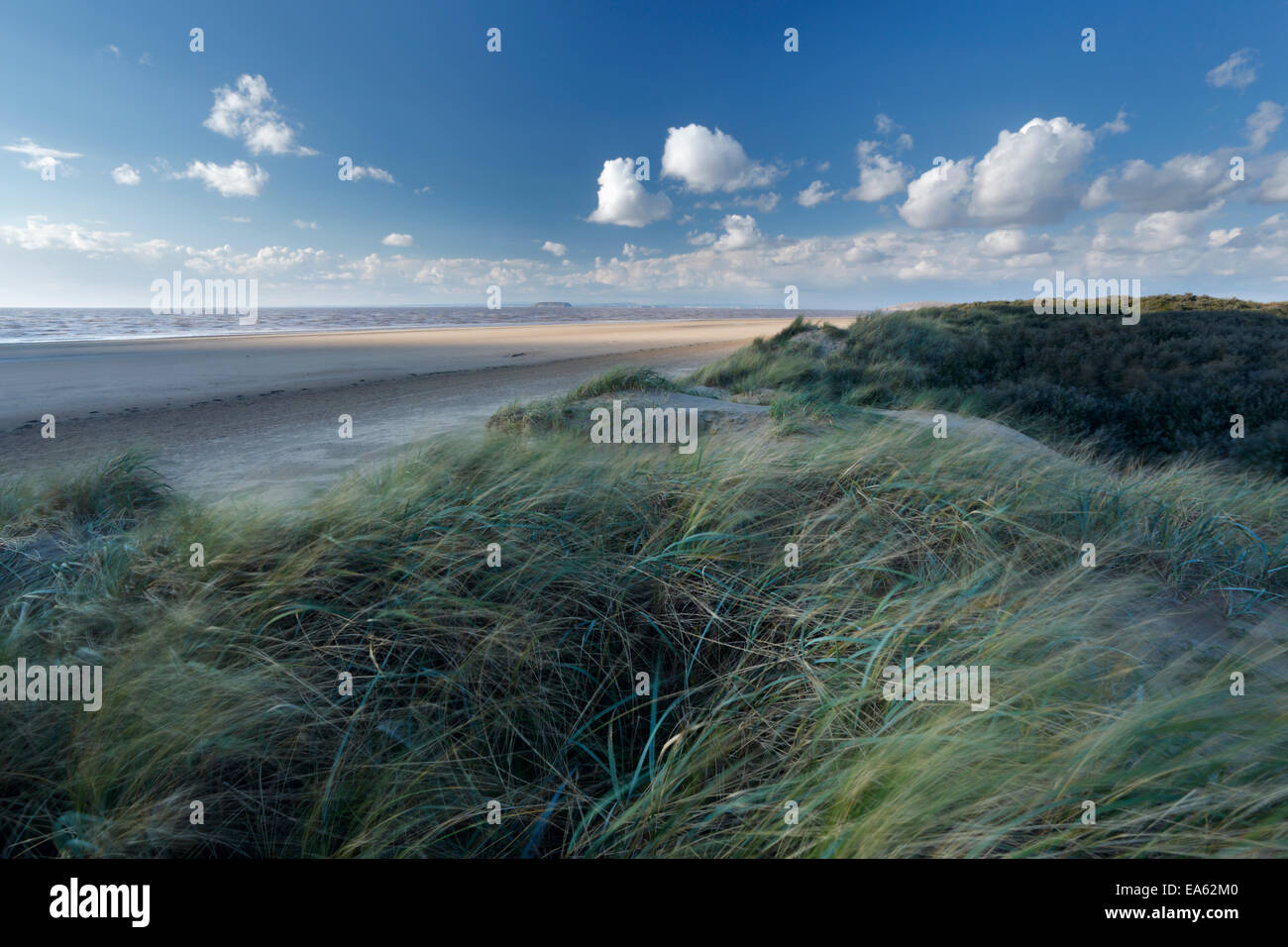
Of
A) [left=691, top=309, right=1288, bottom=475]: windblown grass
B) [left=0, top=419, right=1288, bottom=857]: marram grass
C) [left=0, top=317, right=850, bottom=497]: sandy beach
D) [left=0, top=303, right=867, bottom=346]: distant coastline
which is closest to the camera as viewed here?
[left=0, top=419, right=1288, bottom=857]: marram grass

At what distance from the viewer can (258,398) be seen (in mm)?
11734

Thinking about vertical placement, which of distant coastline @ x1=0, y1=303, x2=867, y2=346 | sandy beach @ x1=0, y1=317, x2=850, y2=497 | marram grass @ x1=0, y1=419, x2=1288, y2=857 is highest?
distant coastline @ x1=0, y1=303, x2=867, y2=346

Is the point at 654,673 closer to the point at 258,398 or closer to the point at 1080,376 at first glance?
the point at 1080,376

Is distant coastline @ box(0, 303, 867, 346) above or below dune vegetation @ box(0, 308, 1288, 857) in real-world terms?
above

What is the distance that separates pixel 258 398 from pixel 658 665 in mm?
12314

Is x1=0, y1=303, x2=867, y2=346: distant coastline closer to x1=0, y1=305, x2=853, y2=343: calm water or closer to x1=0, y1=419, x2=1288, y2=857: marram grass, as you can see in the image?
x1=0, y1=305, x2=853, y2=343: calm water

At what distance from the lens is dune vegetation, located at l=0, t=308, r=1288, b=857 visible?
1.70 m

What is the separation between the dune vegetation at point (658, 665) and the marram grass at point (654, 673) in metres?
0.01

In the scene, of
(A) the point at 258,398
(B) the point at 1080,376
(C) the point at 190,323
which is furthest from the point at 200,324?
(B) the point at 1080,376

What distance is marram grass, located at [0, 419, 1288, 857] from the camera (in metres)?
1.70

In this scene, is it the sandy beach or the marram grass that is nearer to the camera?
the marram grass

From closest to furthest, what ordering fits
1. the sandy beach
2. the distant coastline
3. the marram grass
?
1. the marram grass
2. the sandy beach
3. the distant coastline

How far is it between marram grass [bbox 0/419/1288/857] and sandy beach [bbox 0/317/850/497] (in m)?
1.69

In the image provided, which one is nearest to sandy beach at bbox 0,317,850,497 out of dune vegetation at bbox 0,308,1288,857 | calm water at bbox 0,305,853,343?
dune vegetation at bbox 0,308,1288,857
